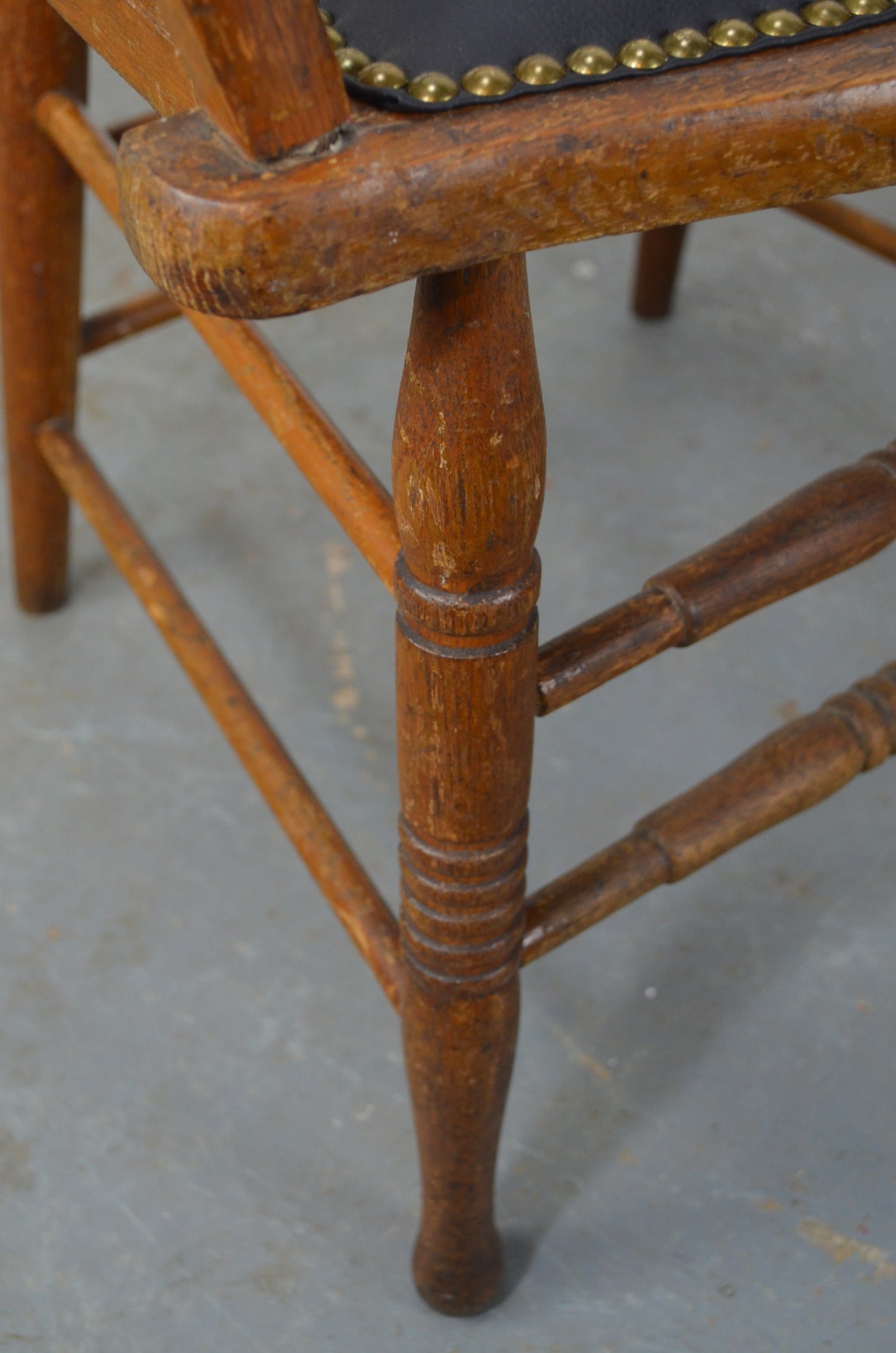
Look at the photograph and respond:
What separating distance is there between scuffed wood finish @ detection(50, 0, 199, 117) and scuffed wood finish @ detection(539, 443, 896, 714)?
0.26m

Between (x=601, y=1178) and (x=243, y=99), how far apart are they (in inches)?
26.3

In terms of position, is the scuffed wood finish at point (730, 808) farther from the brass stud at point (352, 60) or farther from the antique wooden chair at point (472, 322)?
the brass stud at point (352, 60)

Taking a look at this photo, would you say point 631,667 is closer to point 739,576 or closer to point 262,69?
point 739,576

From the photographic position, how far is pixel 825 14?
→ 1.62ft

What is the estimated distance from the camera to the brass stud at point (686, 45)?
47 cm

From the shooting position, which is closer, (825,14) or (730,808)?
(825,14)

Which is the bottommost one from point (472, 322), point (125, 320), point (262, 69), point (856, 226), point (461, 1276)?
point (461, 1276)

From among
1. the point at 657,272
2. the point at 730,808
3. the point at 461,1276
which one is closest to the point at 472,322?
the point at 730,808

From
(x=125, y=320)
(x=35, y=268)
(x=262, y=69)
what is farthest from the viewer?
(x=125, y=320)

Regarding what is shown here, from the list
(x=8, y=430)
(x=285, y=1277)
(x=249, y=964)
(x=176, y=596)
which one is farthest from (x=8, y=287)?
(x=285, y=1277)

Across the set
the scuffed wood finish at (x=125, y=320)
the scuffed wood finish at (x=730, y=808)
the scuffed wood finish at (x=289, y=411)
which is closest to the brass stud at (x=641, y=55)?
the scuffed wood finish at (x=289, y=411)

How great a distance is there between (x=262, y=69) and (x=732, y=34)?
0.17 m

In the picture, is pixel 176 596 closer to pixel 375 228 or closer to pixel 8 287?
pixel 8 287

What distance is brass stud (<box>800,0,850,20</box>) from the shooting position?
19.3 inches
